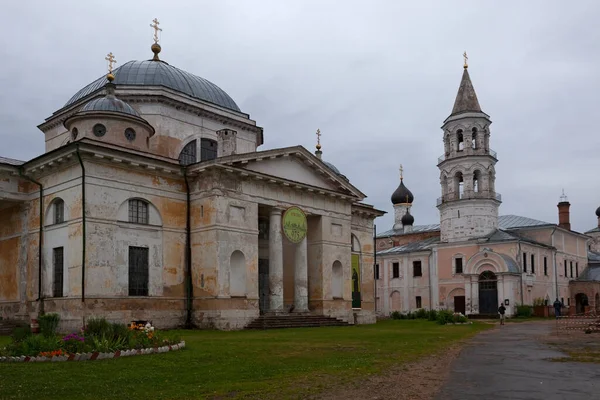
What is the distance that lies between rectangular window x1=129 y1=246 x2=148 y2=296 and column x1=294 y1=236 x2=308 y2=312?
8457 millimetres

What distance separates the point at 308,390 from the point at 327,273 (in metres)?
24.7

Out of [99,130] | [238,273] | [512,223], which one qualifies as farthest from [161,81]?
[512,223]

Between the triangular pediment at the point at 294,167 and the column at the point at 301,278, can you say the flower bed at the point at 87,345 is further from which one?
the column at the point at 301,278

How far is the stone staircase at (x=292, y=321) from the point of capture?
28969 millimetres

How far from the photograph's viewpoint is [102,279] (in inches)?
1016

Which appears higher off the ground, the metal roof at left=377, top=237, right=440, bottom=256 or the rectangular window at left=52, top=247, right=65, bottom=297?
Answer: the metal roof at left=377, top=237, right=440, bottom=256

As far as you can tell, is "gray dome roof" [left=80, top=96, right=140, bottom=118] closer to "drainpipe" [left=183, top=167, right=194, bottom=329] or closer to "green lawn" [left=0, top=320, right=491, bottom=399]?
"drainpipe" [left=183, top=167, right=194, bottom=329]

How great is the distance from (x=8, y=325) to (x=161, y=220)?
8060 mm

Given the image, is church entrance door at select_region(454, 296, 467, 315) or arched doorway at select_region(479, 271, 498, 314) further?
church entrance door at select_region(454, 296, 467, 315)

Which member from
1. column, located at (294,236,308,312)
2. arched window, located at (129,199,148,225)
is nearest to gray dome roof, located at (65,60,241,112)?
arched window, located at (129,199,148,225)

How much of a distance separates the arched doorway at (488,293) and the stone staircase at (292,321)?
24.6 metres

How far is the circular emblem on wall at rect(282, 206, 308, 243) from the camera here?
31797 millimetres

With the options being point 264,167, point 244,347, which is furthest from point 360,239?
point 244,347

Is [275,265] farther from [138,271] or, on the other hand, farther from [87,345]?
[87,345]
